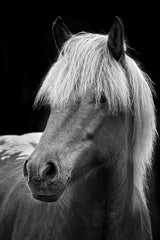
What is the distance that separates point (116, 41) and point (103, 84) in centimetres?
30

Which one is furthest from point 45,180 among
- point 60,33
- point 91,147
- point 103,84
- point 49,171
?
point 60,33

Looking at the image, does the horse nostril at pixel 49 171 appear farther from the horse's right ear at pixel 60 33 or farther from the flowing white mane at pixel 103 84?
the horse's right ear at pixel 60 33

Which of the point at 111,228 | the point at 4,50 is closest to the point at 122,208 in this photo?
the point at 111,228

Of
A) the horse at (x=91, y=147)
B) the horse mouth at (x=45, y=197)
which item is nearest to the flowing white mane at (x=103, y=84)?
the horse at (x=91, y=147)

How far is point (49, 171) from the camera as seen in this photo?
2.76 metres

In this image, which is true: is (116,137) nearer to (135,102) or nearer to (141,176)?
(135,102)

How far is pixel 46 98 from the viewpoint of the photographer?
3.20m

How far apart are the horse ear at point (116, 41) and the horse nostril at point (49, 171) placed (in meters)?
0.88

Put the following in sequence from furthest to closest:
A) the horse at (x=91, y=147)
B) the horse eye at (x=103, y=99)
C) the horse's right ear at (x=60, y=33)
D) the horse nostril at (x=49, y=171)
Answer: the horse's right ear at (x=60, y=33)
the horse eye at (x=103, y=99)
the horse at (x=91, y=147)
the horse nostril at (x=49, y=171)

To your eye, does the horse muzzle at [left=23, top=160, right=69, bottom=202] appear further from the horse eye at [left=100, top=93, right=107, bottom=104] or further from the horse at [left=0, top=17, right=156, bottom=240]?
the horse eye at [left=100, top=93, right=107, bottom=104]

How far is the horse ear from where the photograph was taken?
312cm

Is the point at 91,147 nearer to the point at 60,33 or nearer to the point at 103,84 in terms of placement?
the point at 103,84

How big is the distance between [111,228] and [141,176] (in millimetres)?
474

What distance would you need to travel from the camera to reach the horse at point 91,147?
288 centimetres
